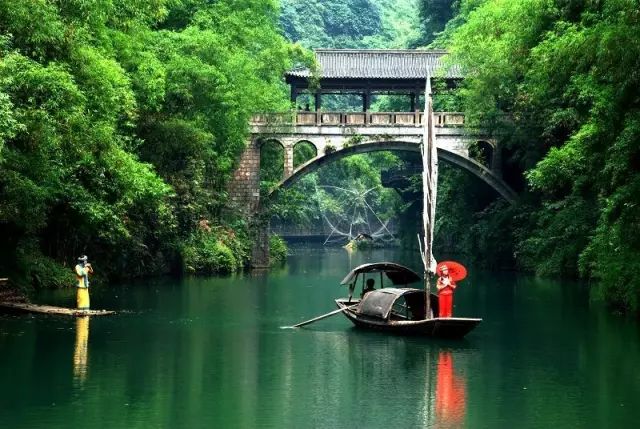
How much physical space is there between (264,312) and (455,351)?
24.8 feet

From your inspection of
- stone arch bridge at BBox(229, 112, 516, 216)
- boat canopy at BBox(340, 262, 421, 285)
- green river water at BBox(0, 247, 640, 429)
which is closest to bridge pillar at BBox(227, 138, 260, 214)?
stone arch bridge at BBox(229, 112, 516, 216)

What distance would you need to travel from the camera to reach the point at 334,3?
9406 centimetres

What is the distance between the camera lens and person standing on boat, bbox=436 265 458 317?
22.1 m

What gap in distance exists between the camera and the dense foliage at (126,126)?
2438 cm

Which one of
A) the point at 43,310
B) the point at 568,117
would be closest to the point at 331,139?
the point at 568,117

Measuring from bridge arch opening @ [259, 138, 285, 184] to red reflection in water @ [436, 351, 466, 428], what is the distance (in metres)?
31.8

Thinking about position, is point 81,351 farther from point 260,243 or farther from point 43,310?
point 260,243

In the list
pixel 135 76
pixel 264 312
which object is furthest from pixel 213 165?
pixel 264 312

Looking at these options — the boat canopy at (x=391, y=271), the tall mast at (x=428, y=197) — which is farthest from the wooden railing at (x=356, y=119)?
the tall mast at (x=428, y=197)

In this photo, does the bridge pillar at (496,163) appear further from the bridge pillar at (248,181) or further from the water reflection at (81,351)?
the water reflection at (81,351)

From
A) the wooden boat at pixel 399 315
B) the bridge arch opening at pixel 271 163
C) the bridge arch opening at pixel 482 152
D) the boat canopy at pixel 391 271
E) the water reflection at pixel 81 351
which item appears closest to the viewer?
the water reflection at pixel 81 351

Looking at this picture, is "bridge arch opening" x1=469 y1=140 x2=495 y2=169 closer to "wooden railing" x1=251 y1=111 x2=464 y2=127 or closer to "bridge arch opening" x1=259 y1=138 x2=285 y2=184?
"wooden railing" x1=251 y1=111 x2=464 y2=127

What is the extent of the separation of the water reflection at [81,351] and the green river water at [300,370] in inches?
1.3

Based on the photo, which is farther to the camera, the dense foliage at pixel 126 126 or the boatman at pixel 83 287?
the dense foliage at pixel 126 126
